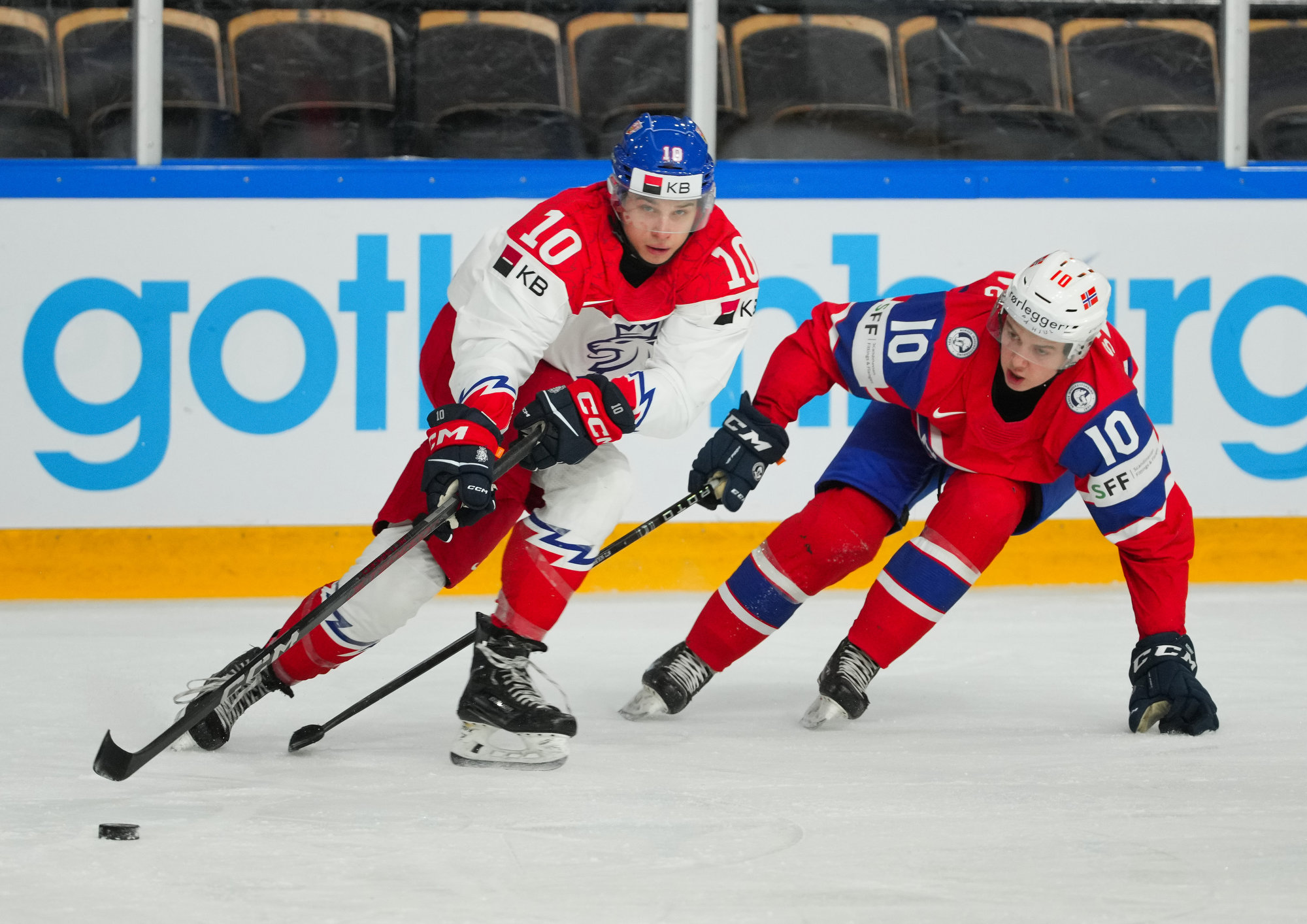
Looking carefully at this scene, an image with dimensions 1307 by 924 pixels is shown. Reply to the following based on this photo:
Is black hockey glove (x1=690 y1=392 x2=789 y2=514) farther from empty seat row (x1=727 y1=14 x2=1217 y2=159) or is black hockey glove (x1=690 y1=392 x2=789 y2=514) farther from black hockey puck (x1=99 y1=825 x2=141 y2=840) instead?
empty seat row (x1=727 y1=14 x2=1217 y2=159)

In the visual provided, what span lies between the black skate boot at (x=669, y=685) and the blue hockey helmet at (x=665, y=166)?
81 centimetres

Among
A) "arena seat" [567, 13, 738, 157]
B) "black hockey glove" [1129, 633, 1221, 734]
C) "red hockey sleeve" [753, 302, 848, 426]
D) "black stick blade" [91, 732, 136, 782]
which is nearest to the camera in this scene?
"black stick blade" [91, 732, 136, 782]

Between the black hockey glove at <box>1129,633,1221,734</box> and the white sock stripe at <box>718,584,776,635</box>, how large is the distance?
65cm

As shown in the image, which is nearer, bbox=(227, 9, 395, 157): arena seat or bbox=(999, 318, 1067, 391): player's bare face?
bbox=(999, 318, 1067, 391): player's bare face

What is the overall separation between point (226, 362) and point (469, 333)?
174 centimetres

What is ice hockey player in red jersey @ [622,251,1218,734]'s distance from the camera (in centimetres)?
258

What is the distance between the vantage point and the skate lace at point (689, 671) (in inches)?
109

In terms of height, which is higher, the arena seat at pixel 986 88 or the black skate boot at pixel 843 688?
the arena seat at pixel 986 88

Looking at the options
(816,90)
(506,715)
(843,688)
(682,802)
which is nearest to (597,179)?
(816,90)

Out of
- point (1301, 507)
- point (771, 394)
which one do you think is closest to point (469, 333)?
point (771, 394)

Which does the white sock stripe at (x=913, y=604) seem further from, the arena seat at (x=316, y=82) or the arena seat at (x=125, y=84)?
the arena seat at (x=125, y=84)

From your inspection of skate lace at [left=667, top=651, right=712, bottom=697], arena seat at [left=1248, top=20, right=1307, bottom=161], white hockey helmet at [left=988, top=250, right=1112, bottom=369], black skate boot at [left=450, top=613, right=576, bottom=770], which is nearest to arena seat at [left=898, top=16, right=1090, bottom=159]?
arena seat at [left=1248, top=20, right=1307, bottom=161]

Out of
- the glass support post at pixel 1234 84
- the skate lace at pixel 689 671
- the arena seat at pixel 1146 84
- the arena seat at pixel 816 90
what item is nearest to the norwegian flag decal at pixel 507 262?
the skate lace at pixel 689 671

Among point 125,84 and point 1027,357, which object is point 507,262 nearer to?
point 1027,357
